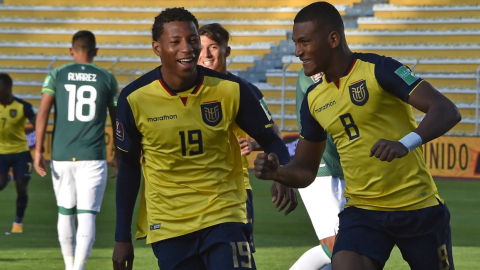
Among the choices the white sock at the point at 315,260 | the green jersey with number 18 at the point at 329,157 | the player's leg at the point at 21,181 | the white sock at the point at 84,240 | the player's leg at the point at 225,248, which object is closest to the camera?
the player's leg at the point at 225,248

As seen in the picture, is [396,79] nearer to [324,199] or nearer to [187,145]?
[187,145]

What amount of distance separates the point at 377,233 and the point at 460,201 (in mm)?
9149

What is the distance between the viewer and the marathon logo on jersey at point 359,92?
3.96 m

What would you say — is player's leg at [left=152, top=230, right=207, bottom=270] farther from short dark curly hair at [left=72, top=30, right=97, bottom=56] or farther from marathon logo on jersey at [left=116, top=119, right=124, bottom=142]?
short dark curly hair at [left=72, top=30, right=97, bottom=56]

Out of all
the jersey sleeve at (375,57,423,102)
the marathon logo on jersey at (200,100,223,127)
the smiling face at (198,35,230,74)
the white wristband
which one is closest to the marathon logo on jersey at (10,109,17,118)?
the smiling face at (198,35,230,74)

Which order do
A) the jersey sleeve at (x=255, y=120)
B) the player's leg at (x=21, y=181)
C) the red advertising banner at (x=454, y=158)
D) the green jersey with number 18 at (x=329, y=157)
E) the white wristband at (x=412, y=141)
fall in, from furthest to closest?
the red advertising banner at (x=454, y=158) < the player's leg at (x=21, y=181) < the green jersey with number 18 at (x=329, y=157) < the jersey sleeve at (x=255, y=120) < the white wristband at (x=412, y=141)

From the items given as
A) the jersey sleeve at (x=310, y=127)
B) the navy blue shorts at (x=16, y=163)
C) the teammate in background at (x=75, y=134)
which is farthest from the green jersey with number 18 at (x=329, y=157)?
the navy blue shorts at (x=16, y=163)

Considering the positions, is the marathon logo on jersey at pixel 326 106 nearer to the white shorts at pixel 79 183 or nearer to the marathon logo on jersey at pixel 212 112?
the marathon logo on jersey at pixel 212 112

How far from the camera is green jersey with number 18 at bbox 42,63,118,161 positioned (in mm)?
6727

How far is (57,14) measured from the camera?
79.7ft

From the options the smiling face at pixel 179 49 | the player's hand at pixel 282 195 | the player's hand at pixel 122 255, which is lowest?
the player's hand at pixel 122 255

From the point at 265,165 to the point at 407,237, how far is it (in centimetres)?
94

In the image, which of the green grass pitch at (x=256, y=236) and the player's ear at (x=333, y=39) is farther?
the green grass pitch at (x=256, y=236)

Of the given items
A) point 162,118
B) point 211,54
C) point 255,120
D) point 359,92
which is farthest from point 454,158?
point 162,118
